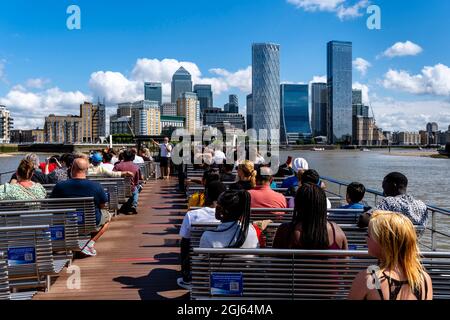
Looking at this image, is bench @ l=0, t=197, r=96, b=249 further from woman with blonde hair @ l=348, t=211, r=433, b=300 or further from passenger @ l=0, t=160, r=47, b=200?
woman with blonde hair @ l=348, t=211, r=433, b=300

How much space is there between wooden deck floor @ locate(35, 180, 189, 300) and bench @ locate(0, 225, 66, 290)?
261 millimetres

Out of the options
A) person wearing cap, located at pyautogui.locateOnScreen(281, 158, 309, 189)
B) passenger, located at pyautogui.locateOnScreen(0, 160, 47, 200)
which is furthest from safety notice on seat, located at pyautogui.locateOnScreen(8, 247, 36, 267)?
person wearing cap, located at pyautogui.locateOnScreen(281, 158, 309, 189)

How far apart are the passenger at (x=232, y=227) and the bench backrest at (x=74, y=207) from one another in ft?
9.76

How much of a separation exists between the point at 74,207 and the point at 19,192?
0.77 meters

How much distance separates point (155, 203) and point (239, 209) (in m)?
9.02

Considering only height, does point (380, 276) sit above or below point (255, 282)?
above

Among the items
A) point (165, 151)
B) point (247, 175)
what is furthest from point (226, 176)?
point (165, 151)

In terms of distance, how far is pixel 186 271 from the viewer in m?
5.57

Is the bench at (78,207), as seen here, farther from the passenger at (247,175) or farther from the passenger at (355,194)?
the passenger at (355,194)

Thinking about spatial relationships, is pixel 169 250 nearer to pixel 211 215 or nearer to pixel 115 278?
pixel 115 278

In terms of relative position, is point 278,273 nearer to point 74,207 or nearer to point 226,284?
point 226,284

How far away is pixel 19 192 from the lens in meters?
6.65
